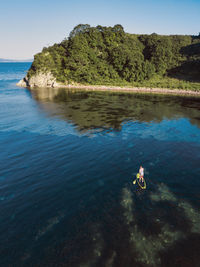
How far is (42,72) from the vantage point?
375 feet

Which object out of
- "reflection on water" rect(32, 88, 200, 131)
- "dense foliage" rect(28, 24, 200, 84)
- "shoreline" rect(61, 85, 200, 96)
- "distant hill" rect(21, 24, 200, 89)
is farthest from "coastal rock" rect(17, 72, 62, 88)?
"reflection on water" rect(32, 88, 200, 131)

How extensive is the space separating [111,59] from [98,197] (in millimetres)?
124083

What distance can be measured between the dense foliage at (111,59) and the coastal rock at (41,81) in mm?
2955

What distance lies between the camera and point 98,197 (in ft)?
63.8

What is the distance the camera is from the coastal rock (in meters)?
115

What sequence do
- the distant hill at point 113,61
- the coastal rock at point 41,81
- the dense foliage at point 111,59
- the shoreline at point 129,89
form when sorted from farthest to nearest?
the dense foliage at point 111,59 → the distant hill at point 113,61 → the coastal rock at point 41,81 → the shoreline at point 129,89

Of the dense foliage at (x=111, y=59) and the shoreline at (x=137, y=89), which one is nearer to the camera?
the shoreline at (x=137, y=89)

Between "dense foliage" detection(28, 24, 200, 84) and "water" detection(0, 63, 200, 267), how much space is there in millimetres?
86490

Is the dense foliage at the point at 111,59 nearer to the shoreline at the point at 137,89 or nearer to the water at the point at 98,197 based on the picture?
the shoreline at the point at 137,89

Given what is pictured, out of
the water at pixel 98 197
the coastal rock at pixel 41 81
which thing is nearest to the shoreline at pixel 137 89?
the coastal rock at pixel 41 81

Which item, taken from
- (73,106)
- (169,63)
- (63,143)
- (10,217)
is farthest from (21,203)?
(169,63)

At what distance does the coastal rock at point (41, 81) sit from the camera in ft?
377

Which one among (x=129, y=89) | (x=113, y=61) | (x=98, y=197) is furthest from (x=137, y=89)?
(x=98, y=197)

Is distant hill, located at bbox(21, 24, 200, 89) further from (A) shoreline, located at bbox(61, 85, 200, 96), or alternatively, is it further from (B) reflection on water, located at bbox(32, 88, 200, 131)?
(B) reflection on water, located at bbox(32, 88, 200, 131)
